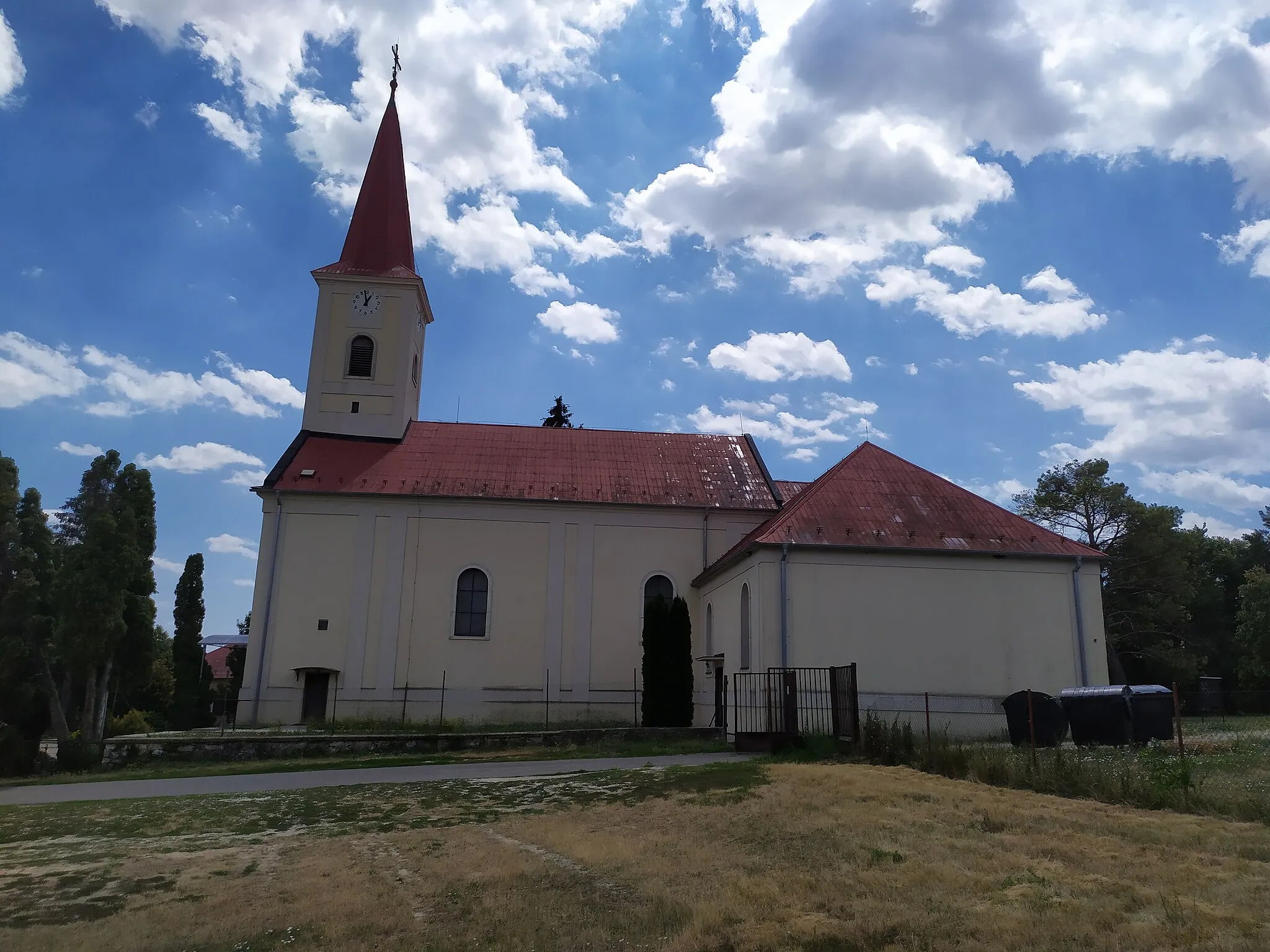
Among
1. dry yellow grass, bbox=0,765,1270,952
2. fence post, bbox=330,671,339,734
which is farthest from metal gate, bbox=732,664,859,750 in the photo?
fence post, bbox=330,671,339,734

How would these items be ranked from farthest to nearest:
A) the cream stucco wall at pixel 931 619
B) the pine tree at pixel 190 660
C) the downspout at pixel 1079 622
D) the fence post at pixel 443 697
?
the pine tree at pixel 190 660
the fence post at pixel 443 697
the downspout at pixel 1079 622
the cream stucco wall at pixel 931 619

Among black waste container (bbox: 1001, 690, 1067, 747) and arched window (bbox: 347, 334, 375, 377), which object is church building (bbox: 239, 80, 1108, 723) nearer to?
arched window (bbox: 347, 334, 375, 377)

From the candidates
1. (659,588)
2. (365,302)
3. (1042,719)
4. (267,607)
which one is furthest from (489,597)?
(1042,719)

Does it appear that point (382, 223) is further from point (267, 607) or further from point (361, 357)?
point (267, 607)

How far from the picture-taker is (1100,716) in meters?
18.4

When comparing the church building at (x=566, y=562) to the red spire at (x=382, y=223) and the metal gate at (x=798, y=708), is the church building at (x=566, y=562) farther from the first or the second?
the metal gate at (x=798, y=708)

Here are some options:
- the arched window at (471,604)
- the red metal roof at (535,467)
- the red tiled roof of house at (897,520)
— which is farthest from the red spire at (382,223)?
the red tiled roof of house at (897,520)

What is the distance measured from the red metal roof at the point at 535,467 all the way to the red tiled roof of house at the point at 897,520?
4.94 metres

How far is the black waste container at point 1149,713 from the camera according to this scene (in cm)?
1794

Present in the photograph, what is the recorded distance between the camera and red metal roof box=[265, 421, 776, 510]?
3103 cm

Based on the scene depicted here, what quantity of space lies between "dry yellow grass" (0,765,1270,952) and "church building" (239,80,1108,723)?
45.1 feet

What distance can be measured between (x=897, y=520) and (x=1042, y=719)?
748 cm

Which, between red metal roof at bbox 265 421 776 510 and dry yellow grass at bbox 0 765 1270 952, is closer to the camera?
dry yellow grass at bbox 0 765 1270 952

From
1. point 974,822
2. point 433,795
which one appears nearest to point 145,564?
point 433,795
